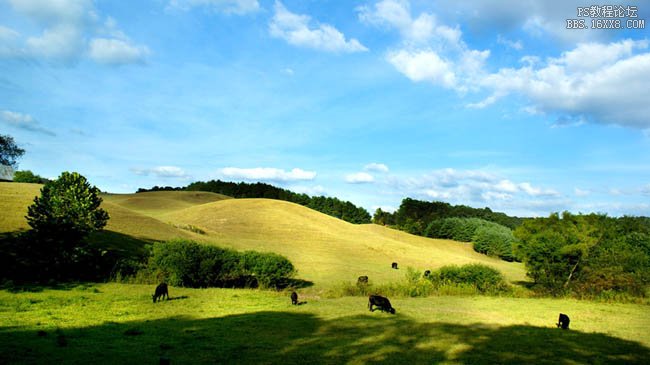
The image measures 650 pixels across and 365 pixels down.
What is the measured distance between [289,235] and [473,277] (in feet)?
136

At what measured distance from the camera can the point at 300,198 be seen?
6964 inches

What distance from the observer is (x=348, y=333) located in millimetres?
14523

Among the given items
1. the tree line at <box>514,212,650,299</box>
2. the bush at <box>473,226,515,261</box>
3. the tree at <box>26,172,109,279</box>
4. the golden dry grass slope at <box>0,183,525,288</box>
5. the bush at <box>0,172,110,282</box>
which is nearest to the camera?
the bush at <box>0,172,110,282</box>

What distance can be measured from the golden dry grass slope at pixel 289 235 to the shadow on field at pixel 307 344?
20453 millimetres

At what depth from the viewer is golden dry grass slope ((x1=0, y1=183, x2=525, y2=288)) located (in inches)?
1720

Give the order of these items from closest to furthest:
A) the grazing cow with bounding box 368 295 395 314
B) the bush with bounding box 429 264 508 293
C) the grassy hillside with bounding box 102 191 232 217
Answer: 1. the grazing cow with bounding box 368 295 395 314
2. the bush with bounding box 429 264 508 293
3. the grassy hillside with bounding box 102 191 232 217

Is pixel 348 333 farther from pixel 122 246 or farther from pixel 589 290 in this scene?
pixel 122 246

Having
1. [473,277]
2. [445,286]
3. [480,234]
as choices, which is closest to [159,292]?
[445,286]

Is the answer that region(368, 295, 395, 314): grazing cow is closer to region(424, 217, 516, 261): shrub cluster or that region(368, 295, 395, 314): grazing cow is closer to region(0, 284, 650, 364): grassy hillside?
region(0, 284, 650, 364): grassy hillside

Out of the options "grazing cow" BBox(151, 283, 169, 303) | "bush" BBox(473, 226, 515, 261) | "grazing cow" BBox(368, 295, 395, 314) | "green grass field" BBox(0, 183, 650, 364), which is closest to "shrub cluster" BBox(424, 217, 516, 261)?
"bush" BBox(473, 226, 515, 261)

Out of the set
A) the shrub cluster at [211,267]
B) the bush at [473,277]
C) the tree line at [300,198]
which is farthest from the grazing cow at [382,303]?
the tree line at [300,198]

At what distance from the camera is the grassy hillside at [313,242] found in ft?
152

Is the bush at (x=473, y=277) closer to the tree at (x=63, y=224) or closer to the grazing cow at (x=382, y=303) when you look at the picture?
the grazing cow at (x=382, y=303)

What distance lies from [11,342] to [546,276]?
33643 millimetres
